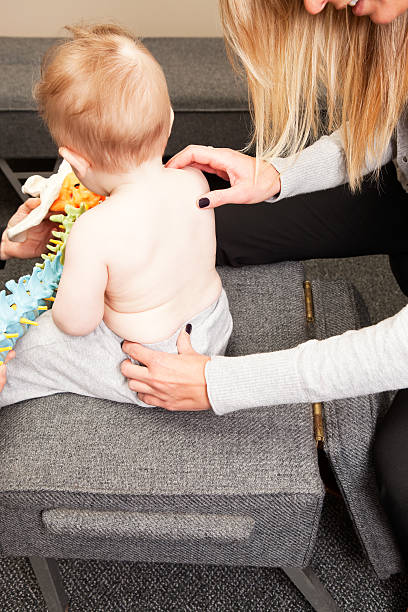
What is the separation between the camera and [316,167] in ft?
4.09

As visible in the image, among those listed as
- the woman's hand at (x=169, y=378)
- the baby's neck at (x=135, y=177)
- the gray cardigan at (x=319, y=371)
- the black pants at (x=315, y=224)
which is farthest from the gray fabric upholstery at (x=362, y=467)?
the baby's neck at (x=135, y=177)

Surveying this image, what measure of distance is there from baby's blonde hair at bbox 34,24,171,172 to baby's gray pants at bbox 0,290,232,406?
0.29m

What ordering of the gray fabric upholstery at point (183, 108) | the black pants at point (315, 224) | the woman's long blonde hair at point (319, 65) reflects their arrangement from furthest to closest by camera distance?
the gray fabric upholstery at point (183, 108)
the black pants at point (315, 224)
the woman's long blonde hair at point (319, 65)

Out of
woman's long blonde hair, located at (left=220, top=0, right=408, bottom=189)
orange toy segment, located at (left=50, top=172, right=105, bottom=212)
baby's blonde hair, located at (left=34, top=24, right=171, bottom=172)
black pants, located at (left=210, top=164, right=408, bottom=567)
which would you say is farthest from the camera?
black pants, located at (left=210, top=164, right=408, bottom=567)

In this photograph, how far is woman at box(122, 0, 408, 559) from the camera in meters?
0.93

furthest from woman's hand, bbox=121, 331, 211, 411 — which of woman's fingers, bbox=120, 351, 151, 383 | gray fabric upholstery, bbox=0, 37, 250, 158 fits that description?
gray fabric upholstery, bbox=0, 37, 250, 158

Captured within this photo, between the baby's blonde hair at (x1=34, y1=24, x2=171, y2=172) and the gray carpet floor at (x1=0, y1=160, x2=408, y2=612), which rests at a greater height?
the baby's blonde hair at (x1=34, y1=24, x2=171, y2=172)

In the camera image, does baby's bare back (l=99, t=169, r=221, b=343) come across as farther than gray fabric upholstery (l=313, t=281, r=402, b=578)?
No

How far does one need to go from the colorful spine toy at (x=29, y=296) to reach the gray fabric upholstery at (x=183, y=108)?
102 centimetres

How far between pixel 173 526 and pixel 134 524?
6 centimetres

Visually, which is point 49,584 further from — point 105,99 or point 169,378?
point 105,99

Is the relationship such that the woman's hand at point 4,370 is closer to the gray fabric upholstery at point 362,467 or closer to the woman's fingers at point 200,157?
the woman's fingers at point 200,157

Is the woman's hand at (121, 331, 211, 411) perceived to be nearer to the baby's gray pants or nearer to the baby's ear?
the baby's gray pants

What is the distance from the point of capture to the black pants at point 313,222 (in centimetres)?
129
